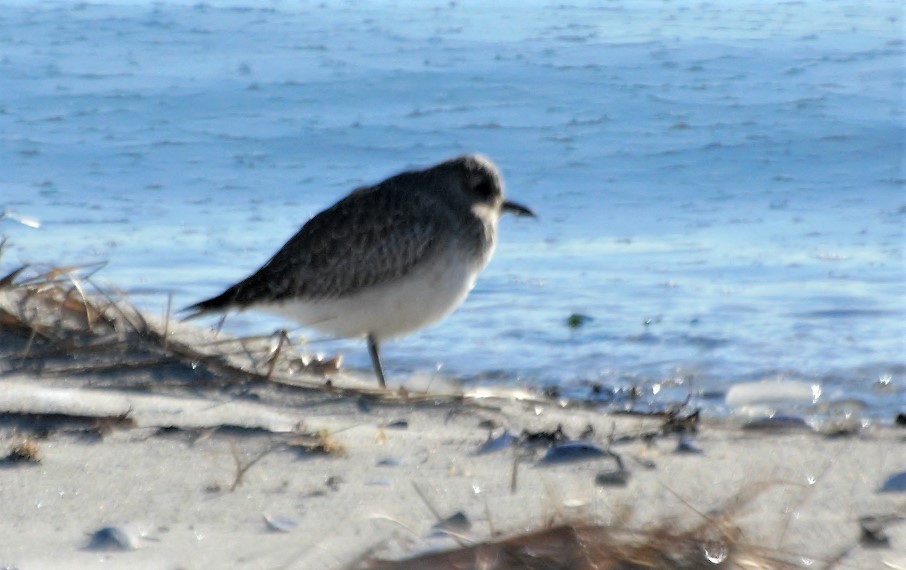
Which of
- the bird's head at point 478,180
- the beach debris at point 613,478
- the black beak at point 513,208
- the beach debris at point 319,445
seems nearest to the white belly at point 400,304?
the bird's head at point 478,180

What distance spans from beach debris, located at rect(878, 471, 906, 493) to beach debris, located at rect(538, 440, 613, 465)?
651mm

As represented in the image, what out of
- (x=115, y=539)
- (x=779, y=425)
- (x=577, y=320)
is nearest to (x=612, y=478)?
(x=779, y=425)

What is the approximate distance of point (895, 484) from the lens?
11.3 ft

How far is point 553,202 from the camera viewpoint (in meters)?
9.33

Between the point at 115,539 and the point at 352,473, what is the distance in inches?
28.6

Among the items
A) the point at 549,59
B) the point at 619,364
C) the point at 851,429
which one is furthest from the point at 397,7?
the point at 851,429

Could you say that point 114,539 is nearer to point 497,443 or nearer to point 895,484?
point 497,443

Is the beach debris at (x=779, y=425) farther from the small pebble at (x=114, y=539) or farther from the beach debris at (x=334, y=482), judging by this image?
the small pebble at (x=114, y=539)

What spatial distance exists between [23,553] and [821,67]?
11770 mm

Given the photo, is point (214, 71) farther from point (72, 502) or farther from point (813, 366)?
point (72, 502)

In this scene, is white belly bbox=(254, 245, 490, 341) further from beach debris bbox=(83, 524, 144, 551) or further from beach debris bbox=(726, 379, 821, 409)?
beach debris bbox=(83, 524, 144, 551)

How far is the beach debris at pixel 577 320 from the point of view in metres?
6.50

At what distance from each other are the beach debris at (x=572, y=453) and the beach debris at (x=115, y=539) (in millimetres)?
1097

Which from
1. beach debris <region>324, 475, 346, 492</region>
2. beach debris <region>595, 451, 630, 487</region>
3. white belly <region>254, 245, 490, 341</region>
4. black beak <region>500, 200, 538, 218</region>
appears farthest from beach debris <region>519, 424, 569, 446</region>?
black beak <region>500, 200, 538, 218</region>
